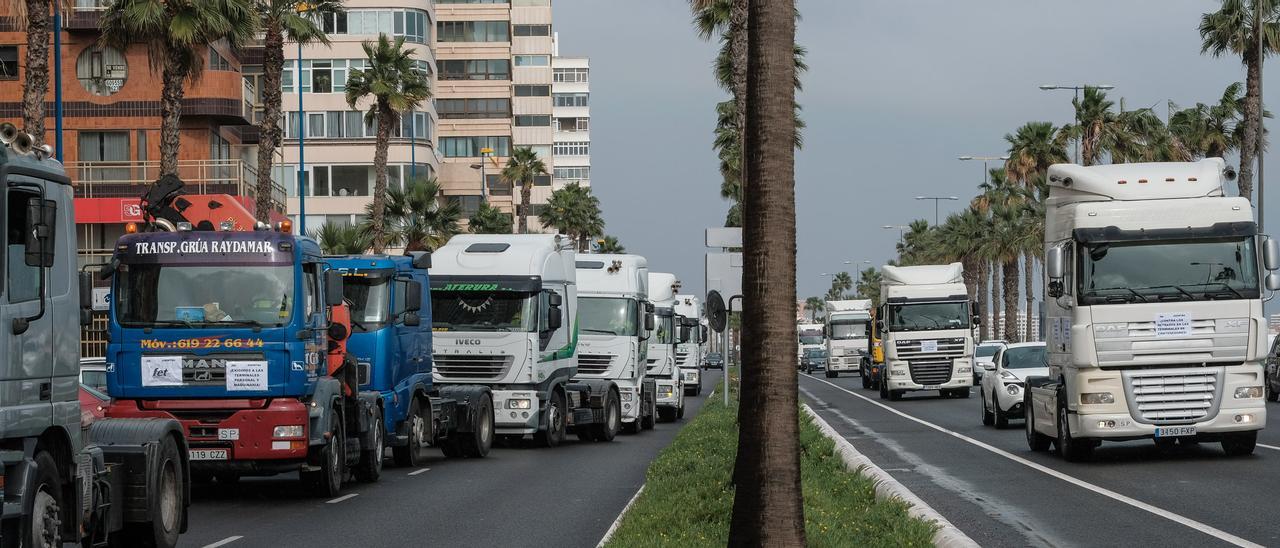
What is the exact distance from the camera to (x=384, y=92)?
5497 centimetres

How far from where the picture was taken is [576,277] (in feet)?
105

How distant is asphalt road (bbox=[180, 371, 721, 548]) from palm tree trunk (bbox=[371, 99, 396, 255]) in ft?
98.3

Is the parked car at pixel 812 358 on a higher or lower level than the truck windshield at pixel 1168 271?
lower

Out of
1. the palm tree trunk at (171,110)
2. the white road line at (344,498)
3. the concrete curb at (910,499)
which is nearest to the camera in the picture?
the concrete curb at (910,499)

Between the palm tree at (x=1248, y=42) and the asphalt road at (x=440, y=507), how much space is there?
36444mm

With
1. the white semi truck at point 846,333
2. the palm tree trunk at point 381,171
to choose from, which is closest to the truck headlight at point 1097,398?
the palm tree trunk at point 381,171

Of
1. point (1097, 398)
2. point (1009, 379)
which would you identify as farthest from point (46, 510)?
point (1009, 379)

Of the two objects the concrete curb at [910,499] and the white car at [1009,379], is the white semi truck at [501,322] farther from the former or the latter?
the white car at [1009,379]

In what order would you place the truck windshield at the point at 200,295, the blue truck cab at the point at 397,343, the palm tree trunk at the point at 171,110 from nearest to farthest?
the truck windshield at the point at 200,295, the blue truck cab at the point at 397,343, the palm tree trunk at the point at 171,110

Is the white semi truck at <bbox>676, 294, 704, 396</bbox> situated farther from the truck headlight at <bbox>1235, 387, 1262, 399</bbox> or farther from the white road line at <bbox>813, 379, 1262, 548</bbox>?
the truck headlight at <bbox>1235, 387, 1262, 399</bbox>

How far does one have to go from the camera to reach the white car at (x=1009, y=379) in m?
30.8

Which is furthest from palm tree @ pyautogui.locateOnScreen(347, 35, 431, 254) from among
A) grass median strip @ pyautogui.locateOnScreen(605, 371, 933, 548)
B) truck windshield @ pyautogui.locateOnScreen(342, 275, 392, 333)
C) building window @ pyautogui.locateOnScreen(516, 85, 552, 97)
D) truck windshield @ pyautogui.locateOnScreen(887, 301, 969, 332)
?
building window @ pyautogui.locateOnScreen(516, 85, 552, 97)

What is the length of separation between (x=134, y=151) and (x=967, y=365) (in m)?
26.3

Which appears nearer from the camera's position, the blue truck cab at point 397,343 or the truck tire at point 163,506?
the truck tire at point 163,506
